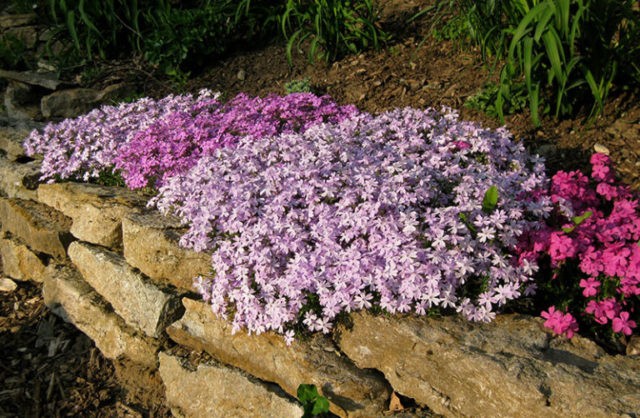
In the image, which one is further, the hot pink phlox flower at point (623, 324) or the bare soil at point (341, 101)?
the bare soil at point (341, 101)

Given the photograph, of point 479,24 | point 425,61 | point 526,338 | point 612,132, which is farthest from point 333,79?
point 526,338

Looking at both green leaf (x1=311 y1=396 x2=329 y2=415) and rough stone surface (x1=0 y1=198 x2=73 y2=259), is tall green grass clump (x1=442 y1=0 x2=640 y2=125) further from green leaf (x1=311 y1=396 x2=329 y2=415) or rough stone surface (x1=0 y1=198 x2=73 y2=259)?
rough stone surface (x1=0 y1=198 x2=73 y2=259)

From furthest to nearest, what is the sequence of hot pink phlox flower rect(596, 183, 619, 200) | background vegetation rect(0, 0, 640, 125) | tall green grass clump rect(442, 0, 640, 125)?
background vegetation rect(0, 0, 640, 125)
tall green grass clump rect(442, 0, 640, 125)
hot pink phlox flower rect(596, 183, 619, 200)

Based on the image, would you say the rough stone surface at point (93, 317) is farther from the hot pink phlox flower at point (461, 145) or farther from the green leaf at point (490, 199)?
the hot pink phlox flower at point (461, 145)

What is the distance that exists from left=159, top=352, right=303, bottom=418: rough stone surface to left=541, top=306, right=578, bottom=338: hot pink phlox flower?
1.30m

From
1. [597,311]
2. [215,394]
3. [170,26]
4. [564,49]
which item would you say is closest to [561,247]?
[597,311]

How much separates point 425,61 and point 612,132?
1983 mm

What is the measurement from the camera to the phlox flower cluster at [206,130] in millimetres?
4547

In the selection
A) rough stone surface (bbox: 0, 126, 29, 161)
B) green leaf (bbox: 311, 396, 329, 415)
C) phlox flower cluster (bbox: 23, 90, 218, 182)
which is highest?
phlox flower cluster (bbox: 23, 90, 218, 182)

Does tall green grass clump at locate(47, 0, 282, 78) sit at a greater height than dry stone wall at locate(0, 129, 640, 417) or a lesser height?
greater

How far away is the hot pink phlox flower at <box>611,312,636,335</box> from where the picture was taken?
2.79 m

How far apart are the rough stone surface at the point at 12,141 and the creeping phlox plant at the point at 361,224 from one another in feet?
8.80

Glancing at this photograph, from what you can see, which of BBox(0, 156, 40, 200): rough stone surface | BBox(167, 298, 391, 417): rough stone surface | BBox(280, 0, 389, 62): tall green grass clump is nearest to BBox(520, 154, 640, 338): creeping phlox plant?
BBox(167, 298, 391, 417): rough stone surface

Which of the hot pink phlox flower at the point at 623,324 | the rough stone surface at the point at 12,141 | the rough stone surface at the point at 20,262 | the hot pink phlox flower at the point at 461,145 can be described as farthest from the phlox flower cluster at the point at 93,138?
the hot pink phlox flower at the point at 623,324
